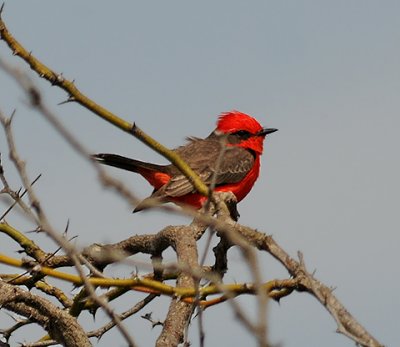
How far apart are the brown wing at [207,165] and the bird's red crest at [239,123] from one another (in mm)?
287

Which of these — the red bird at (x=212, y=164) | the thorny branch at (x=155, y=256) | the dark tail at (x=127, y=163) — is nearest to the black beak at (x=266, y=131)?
the red bird at (x=212, y=164)

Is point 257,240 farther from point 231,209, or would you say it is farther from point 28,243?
point 28,243

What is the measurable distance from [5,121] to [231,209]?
89.1 inches

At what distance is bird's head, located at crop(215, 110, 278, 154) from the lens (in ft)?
43.2

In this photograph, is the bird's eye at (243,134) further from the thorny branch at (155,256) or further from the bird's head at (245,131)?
the thorny branch at (155,256)

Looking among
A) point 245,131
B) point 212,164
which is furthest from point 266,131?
point 212,164

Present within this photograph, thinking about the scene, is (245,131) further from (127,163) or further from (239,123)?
(127,163)

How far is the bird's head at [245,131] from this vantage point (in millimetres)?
13164

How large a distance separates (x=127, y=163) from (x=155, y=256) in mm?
5971

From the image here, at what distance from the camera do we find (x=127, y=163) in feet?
37.2

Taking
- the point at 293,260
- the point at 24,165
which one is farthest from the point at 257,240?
the point at 24,165

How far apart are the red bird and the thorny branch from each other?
15.4ft

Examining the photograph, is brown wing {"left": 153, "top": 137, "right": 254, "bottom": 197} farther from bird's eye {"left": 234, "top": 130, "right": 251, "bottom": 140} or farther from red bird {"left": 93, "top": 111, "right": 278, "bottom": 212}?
bird's eye {"left": 234, "top": 130, "right": 251, "bottom": 140}

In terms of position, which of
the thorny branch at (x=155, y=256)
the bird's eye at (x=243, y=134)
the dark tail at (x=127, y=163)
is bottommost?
the thorny branch at (x=155, y=256)
